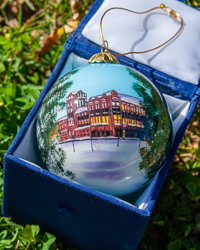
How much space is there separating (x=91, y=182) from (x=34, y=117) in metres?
0.42

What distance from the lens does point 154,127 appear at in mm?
1437

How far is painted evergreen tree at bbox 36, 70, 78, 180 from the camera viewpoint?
144cm

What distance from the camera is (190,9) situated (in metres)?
2.03

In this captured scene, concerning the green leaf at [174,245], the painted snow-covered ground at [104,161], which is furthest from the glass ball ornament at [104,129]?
the green leaf at [174,245]

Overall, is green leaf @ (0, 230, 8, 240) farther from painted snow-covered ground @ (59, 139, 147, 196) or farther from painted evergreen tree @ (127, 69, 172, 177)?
painted evergreen tree @ (127, 69, 172, 177)

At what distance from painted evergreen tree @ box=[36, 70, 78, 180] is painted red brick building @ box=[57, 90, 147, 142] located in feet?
0.15

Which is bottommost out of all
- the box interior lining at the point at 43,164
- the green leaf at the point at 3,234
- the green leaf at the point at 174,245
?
the green leaf at the point at 3,234

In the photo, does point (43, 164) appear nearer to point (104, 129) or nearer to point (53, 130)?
point (53, 130)

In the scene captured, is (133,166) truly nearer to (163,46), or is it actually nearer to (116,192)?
(116,192)

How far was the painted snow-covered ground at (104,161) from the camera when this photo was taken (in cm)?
137

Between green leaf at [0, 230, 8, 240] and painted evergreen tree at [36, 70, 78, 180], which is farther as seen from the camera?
green leaf at [0, 230, 8, 240]

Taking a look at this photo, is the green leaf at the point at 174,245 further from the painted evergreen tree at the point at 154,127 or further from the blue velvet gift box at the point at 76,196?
the painted evergreen tree at the point at 154,127

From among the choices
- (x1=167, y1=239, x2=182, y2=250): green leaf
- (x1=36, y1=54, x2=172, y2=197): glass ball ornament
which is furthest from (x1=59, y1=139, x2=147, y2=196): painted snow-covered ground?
(x1=167, y1=239, x2=182, y2=250): green leaf

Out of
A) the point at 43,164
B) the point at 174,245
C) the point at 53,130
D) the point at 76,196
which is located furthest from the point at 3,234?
the point at 174,245
